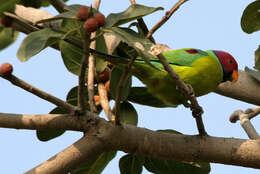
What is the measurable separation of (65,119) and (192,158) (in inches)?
24.4

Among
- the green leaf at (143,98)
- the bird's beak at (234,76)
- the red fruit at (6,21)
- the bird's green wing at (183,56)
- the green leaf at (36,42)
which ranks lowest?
the green leaf at (143,98)

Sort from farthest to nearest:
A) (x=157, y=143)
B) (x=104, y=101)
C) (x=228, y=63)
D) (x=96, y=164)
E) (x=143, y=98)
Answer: (x=228, y=63)
(x=143, y=98)
(x=96, y=164)
(x=104, y=101)
(x=157, y=143)

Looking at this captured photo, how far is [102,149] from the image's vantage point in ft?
5.06

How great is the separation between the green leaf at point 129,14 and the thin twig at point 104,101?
0.63 metres

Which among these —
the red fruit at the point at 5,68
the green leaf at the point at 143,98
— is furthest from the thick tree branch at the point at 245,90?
the red fruit at the point at 5,68

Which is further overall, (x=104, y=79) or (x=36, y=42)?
(x=104, y=79)

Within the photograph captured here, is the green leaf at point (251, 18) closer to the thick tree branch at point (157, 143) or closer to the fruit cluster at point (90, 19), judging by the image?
the thick tree branch at point (157, 143)

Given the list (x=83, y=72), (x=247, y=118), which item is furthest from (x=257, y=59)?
(x=83, y=72)

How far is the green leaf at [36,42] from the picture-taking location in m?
1.16

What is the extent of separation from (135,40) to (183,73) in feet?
3.79

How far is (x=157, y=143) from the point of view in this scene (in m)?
1.70

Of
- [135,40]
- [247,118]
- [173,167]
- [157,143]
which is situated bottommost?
[173,167]

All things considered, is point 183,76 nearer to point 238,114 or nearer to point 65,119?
point 238,114

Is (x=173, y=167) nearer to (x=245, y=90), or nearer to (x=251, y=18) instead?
(x=245, y=90)
